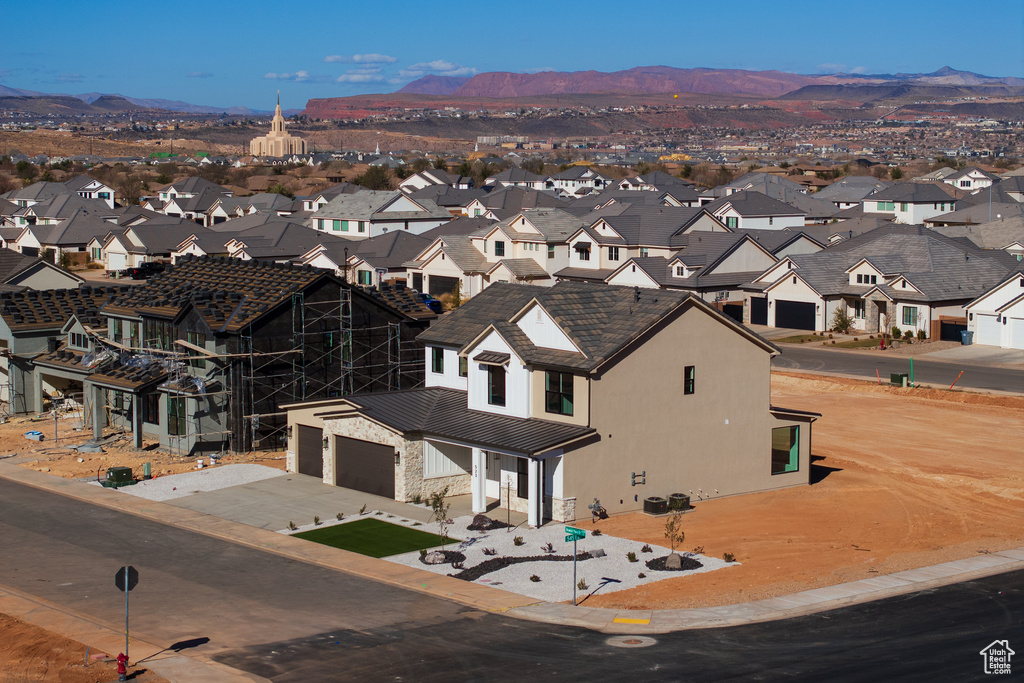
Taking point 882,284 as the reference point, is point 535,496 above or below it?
below

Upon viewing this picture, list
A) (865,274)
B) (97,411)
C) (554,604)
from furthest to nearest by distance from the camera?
(865,274) < (97,411) < (554,604)

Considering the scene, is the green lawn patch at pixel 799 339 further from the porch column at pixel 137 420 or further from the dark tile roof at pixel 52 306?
the porch column at pixel 137 420

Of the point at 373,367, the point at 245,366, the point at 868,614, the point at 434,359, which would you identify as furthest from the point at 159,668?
the point at 373,367

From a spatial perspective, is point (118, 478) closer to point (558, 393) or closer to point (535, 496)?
point (535, 496)

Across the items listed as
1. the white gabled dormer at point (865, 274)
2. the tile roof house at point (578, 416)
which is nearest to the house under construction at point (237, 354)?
the tile roof house at point (578, 416)

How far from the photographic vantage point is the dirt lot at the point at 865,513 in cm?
2972

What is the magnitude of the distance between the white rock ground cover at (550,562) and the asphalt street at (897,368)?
31560 mm

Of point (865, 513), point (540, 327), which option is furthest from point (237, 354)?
point (865, 513)

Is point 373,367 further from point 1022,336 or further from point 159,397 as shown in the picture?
point 1022,336

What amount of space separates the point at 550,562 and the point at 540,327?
28.3 feet

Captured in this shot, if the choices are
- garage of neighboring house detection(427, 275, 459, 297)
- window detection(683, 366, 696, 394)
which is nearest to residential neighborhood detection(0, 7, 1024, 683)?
window detection(683, 366, 696, 394)

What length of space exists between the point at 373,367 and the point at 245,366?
5.39 meters

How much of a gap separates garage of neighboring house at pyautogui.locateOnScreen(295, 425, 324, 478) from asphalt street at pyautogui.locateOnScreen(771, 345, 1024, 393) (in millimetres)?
28860

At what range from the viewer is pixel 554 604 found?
27844 millimetres
